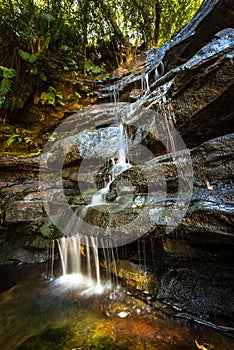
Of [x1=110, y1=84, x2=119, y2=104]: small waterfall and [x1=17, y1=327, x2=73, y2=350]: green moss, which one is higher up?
[x1=110, y1=84, x2=119, y2=104]: small waterfall

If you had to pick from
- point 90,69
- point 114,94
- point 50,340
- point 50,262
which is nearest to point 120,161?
point 50,262

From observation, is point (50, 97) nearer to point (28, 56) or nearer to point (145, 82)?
point (28, 56)

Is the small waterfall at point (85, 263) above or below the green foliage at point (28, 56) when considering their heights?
below

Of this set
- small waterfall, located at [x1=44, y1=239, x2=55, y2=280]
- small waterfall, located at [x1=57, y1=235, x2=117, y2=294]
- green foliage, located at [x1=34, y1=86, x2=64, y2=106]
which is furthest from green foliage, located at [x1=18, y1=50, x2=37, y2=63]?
small waterfall, located at [x1=57, y1=235, x2=117, y2=294]

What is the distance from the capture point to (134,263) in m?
3.03

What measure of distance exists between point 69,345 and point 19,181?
5040 mm

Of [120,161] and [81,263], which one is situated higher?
[120,161]

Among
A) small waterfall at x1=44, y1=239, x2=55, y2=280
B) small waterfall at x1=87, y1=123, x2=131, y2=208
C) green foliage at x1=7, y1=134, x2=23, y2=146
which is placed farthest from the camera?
green foliage at x1=7, y1=134, x2=23, y2=146

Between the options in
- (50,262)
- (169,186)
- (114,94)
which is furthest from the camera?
(114,94)

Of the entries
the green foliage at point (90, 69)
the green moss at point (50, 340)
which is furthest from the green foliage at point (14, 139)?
the green moss at point (50, 340)

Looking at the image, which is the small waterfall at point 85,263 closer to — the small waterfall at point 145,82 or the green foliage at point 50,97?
the green foliage at point 50,97

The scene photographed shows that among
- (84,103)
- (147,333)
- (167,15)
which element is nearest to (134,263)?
(147,333)

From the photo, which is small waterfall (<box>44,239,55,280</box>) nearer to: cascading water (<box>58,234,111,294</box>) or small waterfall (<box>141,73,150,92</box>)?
cascading water (<box>58,234,111,294</box>)

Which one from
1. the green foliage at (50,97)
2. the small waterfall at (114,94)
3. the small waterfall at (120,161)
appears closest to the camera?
the small waterfall at (120,161)
